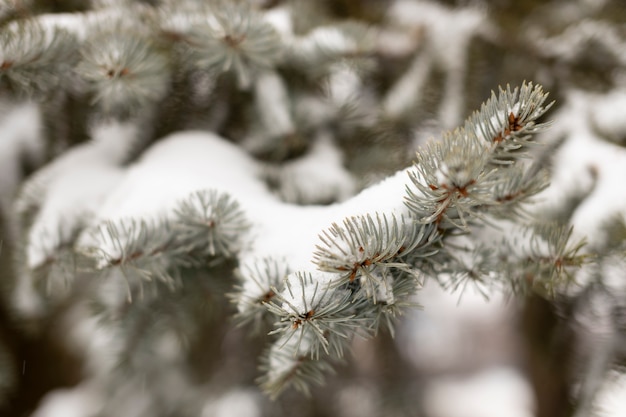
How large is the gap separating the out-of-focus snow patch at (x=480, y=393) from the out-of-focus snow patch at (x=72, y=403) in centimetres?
99

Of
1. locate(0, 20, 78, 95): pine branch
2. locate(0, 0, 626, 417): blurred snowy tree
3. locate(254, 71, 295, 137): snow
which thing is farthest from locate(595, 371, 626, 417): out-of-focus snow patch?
locate(0, 20, 78, 95): pine branch

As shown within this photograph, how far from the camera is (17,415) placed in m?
1.27

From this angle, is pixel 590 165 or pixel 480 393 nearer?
pixel 590 165

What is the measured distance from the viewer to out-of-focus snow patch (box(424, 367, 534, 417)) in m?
1.59

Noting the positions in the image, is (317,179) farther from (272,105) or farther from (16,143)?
(16,143)

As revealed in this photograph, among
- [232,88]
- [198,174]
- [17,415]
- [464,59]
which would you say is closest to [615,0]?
[464,59]

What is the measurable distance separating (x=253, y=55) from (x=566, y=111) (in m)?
0.60

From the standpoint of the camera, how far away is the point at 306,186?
76cm

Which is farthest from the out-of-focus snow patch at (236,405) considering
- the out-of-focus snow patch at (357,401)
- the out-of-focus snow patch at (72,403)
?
the out-of-focus snow patch at (72,403)

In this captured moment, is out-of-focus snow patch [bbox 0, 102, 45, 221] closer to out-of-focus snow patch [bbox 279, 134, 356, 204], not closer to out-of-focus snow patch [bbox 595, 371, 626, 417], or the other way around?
out-of-focus snow patch [bbox 279, 134, 356, 204]

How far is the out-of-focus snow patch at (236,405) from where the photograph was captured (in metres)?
1.03

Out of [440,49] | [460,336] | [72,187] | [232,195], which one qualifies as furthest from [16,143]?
[460,336]

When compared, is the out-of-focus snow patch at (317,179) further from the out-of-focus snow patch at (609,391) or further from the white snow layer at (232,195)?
the out-of-focus snow patch at (609,391)

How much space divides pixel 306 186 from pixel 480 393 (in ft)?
5.71
